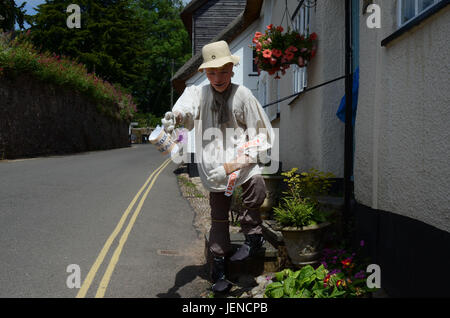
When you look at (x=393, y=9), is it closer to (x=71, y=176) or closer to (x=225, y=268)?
(x=225, y=268)

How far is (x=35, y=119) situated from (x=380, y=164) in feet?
57.2

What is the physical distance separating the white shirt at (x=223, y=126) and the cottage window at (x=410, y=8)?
139cm

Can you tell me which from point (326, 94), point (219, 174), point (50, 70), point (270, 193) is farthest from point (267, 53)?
point (50, 70)

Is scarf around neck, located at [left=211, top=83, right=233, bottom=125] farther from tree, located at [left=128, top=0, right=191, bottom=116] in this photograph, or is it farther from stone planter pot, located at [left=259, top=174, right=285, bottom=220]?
tree, located at [left=128, top=0, right=191, bottom=116]

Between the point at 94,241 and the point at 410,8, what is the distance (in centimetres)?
432

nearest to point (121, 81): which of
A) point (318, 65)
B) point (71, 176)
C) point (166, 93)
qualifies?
point (166, 93)

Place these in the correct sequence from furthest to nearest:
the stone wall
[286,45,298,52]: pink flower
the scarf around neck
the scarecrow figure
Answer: the stone wall < [286,45,298,52]: pink flower < the scarf around neck < the scarecrow figure

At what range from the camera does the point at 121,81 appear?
39.2 metres

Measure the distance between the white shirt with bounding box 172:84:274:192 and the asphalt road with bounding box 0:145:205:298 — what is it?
1277 mm

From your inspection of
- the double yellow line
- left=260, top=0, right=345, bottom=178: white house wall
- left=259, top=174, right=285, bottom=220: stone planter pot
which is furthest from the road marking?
left=260, top=0, right=345, bottom=178: white house wall

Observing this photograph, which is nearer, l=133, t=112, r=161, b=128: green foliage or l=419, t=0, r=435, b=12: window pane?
l=419, t=0, r=435, b=12: window pane

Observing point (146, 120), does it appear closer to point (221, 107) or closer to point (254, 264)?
point (254, 264)

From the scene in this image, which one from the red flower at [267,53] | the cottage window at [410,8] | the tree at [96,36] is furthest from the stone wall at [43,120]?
the cottage window at [410,8]

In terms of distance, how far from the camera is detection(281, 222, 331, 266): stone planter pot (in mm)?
3756
